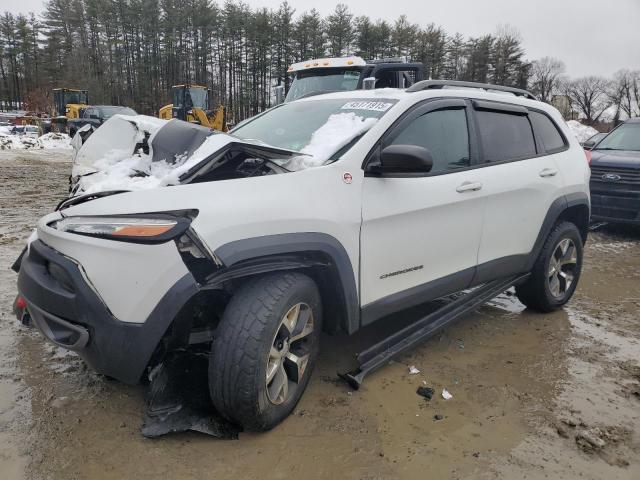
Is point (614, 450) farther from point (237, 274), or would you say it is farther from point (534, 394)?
point (237, 274)

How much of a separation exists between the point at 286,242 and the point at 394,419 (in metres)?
1.14

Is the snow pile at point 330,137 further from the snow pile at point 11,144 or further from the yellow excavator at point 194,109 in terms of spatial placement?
the snow pile at point 11,144

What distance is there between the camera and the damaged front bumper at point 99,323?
201cm

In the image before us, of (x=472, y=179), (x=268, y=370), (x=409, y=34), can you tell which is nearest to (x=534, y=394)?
(x=472, y=179)

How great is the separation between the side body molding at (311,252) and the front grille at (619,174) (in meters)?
6.34

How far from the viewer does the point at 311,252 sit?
2.43 meters

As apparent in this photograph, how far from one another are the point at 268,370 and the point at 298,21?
49.4 metres

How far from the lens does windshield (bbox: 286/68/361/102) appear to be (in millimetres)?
10031

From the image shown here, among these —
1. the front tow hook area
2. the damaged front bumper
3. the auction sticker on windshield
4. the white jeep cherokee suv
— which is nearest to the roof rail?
the white jeep cherokee suv

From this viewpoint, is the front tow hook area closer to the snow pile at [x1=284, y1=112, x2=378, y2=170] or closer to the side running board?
the snow pile at [x1=284, y1=112, x2=378, y2=170]

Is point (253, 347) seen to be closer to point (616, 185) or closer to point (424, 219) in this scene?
point (424, 219)

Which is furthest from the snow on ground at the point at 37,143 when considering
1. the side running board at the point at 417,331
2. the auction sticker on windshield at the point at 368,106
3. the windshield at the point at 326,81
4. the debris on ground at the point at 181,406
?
the side running board at the point at 417,331

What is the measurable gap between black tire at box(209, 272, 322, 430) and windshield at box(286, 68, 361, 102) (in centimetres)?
835

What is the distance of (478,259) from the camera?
11.1 ft
